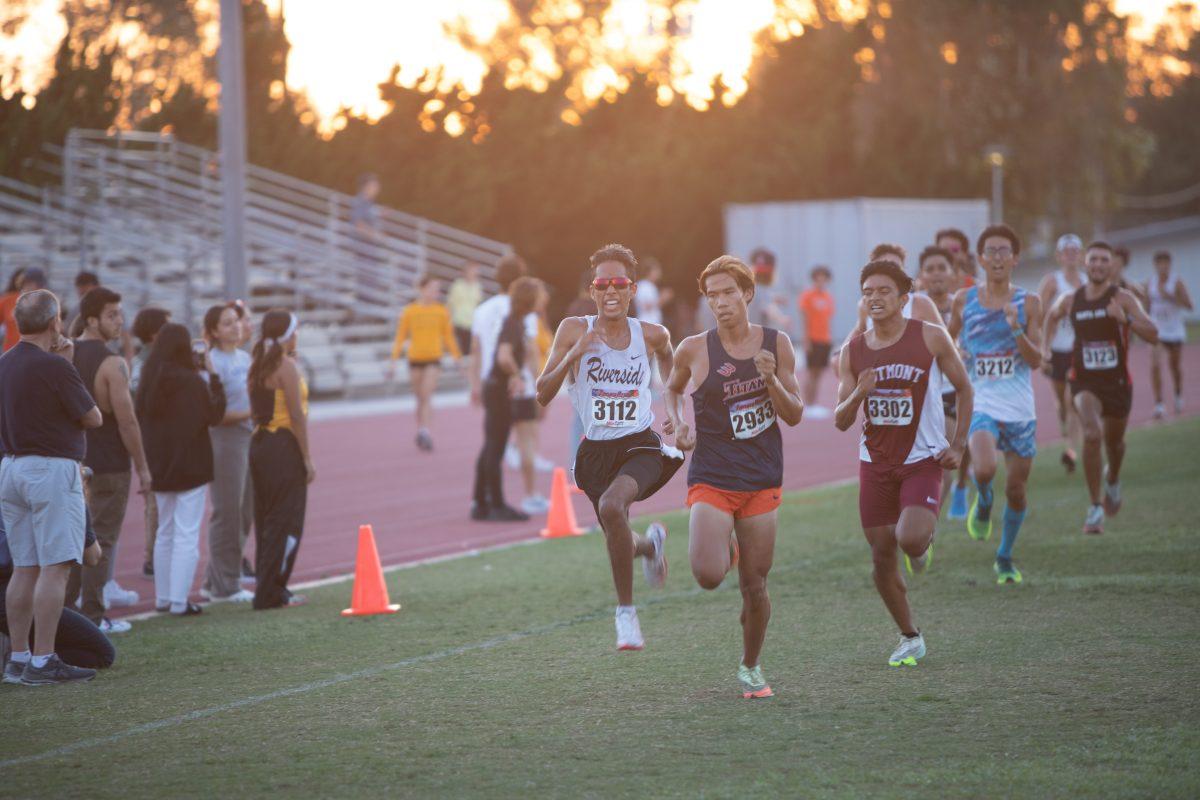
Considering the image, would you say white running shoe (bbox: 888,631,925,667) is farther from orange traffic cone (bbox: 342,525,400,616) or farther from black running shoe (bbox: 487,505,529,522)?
black running shoe (bbox: 487,505,529,522)

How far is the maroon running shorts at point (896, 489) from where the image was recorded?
7391 millimetres

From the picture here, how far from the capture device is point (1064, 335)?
1580cm

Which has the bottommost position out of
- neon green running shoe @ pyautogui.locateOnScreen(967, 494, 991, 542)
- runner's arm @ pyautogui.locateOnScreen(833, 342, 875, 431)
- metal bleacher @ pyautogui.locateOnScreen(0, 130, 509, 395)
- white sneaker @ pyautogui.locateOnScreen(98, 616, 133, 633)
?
white sneaker @ pyautogui.locateOnScreen(98, 616, 133, 633)

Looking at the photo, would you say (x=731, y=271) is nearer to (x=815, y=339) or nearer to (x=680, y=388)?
(x=680, y=388)

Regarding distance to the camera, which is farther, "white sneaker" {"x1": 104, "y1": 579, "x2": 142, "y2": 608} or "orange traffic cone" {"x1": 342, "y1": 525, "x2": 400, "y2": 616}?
"white sneaker" {"x1": 104, "y1": 579, "x2": 142, "y2": 608}

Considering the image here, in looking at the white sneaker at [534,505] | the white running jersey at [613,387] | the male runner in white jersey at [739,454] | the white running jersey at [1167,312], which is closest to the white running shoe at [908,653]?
the male runner in white jersey at [739,454]

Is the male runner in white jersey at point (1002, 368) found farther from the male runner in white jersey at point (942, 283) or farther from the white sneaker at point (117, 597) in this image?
the white sneaker at point (117, 597)

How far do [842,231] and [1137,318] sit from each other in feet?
83.7

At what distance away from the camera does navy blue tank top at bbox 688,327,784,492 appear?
6875 millimetres

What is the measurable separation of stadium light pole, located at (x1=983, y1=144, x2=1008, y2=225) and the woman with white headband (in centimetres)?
3317

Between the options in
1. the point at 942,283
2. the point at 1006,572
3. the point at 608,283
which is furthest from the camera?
the point at 942,283

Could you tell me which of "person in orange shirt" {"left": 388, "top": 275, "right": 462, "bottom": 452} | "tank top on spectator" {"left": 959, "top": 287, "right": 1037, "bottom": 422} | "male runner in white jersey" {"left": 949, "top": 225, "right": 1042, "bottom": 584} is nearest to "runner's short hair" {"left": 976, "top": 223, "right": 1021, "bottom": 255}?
"male runner in white jersey" {"left": 949, "top": 225, "right": 1042, "bottom": 584}

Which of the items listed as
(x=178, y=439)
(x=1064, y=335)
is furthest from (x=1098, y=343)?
(x=178, y=439)

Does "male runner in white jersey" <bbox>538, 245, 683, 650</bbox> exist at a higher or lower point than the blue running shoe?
higher
